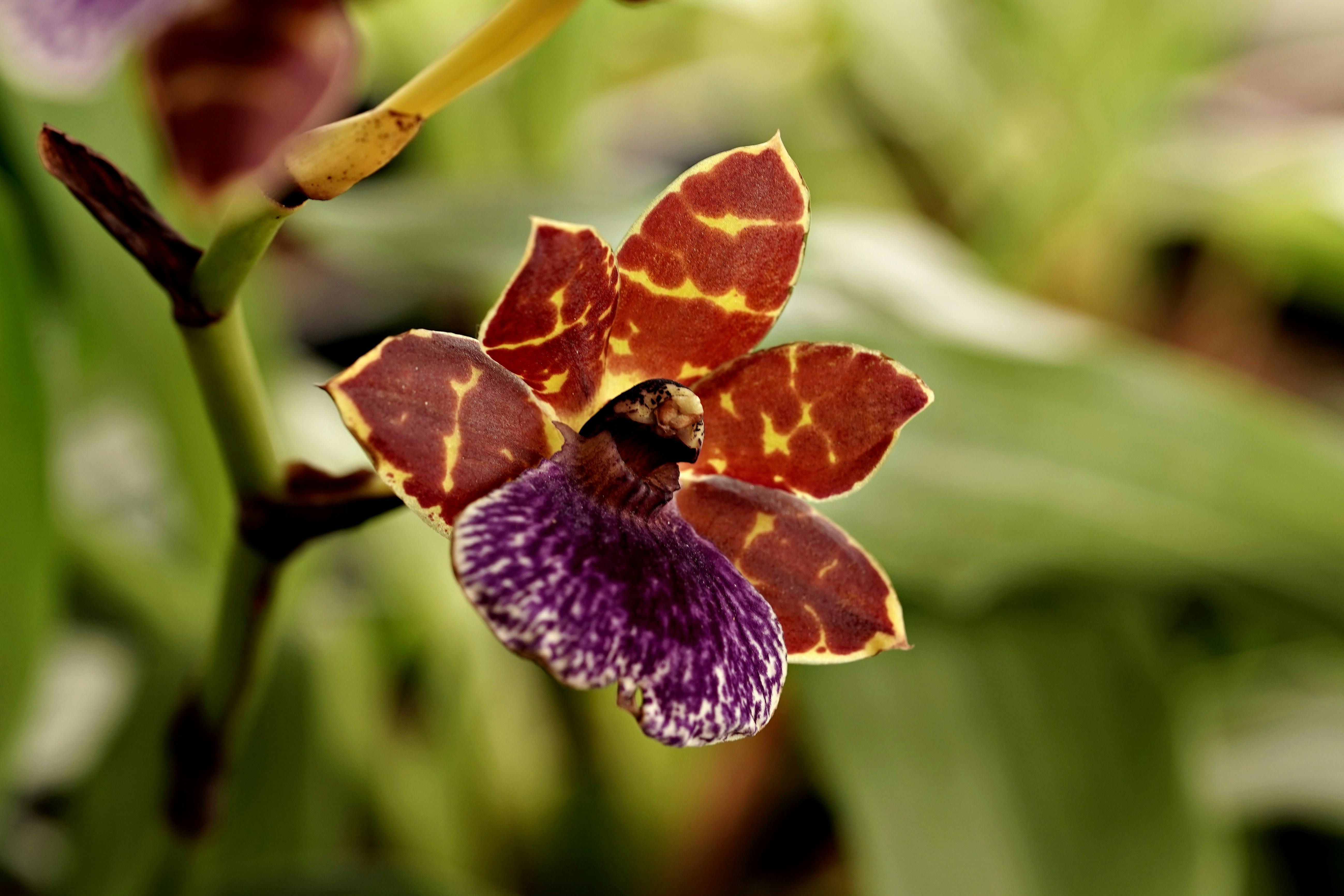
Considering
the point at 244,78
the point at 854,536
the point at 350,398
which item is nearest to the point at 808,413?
the point at 350,398

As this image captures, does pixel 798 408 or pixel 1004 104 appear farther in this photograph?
pixel 1004 104

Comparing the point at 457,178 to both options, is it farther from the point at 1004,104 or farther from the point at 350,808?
the point at 1004,104

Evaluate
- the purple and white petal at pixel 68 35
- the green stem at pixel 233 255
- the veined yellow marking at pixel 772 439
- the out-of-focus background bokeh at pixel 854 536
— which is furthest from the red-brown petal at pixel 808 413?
the purple and white petal at pixel 68 35

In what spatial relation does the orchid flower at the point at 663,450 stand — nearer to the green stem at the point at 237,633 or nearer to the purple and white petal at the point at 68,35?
the green stem at the point at 237,633

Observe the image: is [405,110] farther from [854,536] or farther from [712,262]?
[854,536]

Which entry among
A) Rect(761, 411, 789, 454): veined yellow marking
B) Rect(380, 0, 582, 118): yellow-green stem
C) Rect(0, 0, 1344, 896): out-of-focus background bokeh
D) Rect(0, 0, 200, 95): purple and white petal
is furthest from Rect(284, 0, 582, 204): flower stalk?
Rect(0, 0, 200, 95): purple and white petal

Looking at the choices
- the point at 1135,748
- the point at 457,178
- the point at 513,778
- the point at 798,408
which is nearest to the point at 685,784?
the point at 513,778
